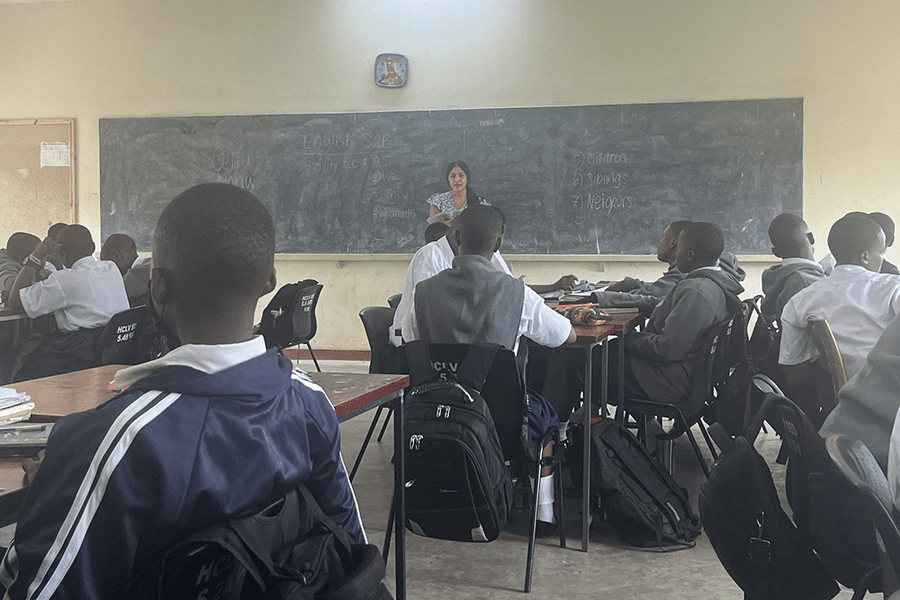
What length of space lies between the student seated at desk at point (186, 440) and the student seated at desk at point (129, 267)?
3.21 m

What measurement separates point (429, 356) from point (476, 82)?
4.39 metres

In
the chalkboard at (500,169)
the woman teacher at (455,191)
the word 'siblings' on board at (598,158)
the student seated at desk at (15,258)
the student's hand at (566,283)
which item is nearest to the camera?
the student's hand at (566,283)

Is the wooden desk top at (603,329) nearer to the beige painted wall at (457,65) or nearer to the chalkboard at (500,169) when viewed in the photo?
the chalkboard at (500,169)

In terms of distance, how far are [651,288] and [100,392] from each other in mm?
2944

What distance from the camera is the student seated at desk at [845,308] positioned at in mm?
2600

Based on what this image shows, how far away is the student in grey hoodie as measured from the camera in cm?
336

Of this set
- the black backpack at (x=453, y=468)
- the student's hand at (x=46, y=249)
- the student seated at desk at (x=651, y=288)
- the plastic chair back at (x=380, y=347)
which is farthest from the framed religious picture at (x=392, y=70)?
the black backpack at (x=453, y=468)

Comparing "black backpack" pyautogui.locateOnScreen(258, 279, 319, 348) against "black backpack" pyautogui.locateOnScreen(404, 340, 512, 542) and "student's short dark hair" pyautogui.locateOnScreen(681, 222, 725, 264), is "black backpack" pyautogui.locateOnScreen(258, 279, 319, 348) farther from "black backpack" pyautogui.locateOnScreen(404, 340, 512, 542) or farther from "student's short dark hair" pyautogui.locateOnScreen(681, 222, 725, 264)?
"black backpack" pyautogui.locateOnScreen(404, 340, 512, 542)

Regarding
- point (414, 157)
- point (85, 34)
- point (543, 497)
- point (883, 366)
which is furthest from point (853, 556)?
point (85, 34)

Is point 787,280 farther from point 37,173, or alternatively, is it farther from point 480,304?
point 37,173

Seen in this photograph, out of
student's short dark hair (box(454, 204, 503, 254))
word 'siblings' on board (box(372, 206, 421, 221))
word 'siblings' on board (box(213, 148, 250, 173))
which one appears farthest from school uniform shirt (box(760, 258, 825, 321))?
word 'siblings' on board (box(213, 148, 250, 173))

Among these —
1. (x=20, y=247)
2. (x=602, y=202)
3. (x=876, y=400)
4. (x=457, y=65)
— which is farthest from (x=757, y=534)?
(x=457, y=65)

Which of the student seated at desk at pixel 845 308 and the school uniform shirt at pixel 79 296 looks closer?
the student seated at desk at pixel 845 308

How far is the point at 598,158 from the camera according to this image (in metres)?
6.07
